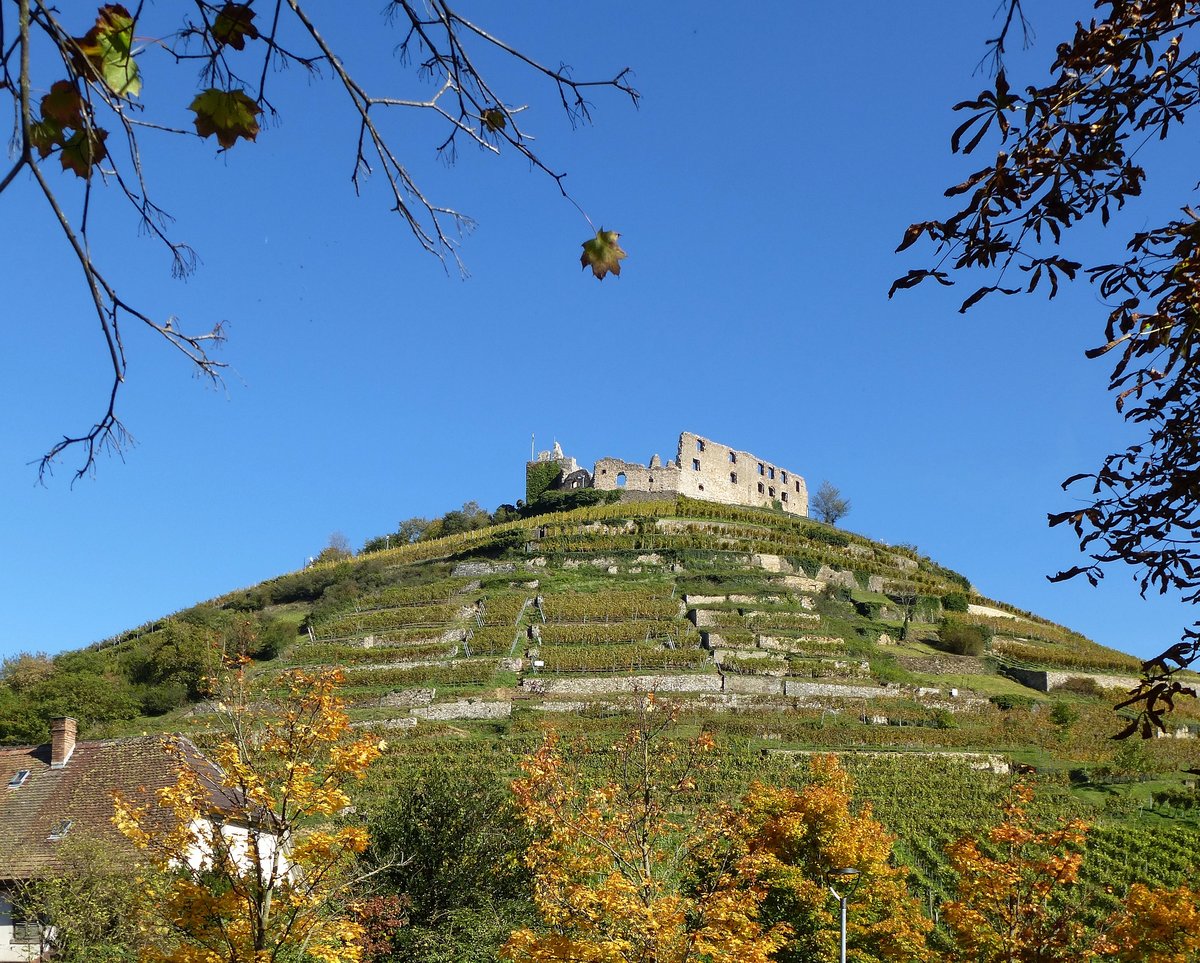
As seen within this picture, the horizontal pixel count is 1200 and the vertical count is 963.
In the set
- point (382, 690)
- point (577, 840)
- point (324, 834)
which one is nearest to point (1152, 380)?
point (324, 834)

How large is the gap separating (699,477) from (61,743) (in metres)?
60.7

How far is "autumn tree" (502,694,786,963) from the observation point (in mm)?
13109

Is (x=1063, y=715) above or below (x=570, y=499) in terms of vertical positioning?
below

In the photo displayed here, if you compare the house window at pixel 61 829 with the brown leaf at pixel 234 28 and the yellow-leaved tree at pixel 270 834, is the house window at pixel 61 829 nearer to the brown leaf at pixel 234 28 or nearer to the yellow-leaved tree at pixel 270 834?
the yellow-leaved tree at pixel 270 834

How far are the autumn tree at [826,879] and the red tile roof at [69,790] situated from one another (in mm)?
12162

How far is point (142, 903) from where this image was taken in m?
12.7

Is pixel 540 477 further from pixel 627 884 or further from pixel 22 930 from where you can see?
pixel 627 884

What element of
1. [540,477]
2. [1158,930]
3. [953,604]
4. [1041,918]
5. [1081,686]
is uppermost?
[540,477]

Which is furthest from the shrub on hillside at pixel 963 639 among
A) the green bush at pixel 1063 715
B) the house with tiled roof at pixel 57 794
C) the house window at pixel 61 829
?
the house window at pixel 61 829

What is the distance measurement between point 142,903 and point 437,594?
54.0 metres

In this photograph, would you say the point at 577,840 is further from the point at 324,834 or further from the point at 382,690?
the point at 382,690

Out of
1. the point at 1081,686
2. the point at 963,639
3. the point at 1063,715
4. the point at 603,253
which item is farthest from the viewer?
the point at 963,639

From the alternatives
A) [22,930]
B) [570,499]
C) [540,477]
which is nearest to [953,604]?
[570,499]

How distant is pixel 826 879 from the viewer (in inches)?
939
